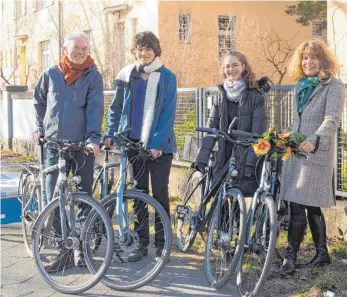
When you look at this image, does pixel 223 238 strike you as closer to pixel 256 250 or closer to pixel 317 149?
pixel 256 250

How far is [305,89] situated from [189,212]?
1.49 m

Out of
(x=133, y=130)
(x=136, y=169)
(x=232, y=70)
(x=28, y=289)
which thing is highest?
(x=232, y=70)

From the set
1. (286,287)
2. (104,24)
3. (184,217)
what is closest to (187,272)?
(184,217)

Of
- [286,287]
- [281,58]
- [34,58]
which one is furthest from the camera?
[34,58]

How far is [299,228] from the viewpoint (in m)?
4.69

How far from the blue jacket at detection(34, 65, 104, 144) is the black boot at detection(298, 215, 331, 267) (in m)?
1.94

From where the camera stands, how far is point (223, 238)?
4.56 m

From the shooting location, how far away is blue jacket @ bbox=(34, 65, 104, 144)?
502cm

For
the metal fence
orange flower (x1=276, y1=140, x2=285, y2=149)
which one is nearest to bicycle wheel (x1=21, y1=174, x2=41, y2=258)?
the metal fence

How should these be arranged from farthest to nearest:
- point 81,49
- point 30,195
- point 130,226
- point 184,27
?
point 184,27
point 30,195
point 81,49
point 130,226

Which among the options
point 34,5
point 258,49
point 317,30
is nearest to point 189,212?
point 258,49

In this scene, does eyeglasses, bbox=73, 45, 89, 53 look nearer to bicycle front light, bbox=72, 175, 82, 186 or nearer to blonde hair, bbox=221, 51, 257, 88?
bicycle front light, bbox=72, 175, 82, 186

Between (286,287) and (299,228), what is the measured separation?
0.51m

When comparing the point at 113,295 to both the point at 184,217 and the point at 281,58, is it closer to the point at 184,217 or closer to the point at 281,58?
the point at 184,217
